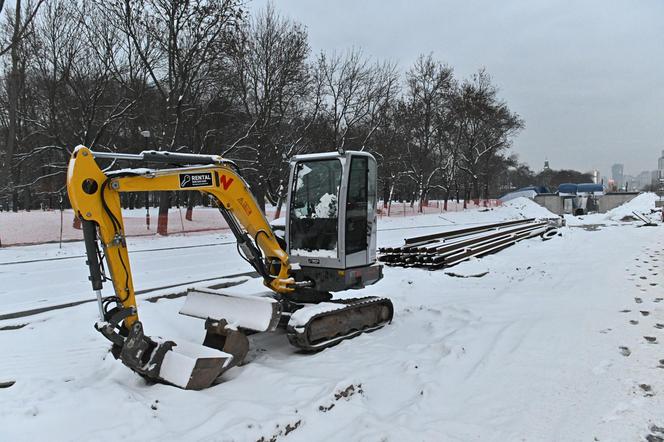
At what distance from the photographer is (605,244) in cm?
1912

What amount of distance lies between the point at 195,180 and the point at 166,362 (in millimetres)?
2093

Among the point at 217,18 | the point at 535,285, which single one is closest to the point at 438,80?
the point at 217,18

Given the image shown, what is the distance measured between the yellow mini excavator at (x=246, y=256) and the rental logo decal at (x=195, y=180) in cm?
1

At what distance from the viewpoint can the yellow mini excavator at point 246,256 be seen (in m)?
4.94

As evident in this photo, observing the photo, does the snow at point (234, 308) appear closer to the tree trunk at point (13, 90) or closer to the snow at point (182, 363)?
the snow at point (182, 363)

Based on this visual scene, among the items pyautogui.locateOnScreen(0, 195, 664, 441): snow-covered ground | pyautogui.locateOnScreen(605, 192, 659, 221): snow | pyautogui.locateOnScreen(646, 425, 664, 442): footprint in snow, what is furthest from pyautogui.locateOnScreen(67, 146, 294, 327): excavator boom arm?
pyautogui.locateOnScreen(605, 192, 659, 221): snow

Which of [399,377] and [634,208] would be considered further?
[634,208]

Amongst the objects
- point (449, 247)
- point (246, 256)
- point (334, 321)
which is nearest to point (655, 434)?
point (334, 321)

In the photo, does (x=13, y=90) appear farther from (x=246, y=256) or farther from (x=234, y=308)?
(x=234, y=308)

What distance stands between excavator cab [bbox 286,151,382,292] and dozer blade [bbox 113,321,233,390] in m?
2.34

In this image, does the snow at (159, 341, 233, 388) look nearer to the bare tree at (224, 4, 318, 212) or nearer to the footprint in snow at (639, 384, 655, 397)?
the footprint in snow at (639, 384, 655, 397)

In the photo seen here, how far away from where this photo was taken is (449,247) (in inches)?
613

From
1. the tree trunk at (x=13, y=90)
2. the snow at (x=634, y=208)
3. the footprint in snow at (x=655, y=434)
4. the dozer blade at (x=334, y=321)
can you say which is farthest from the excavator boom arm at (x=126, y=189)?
the snow at (x=634, y=208)

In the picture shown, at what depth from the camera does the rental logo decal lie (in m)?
5.66
